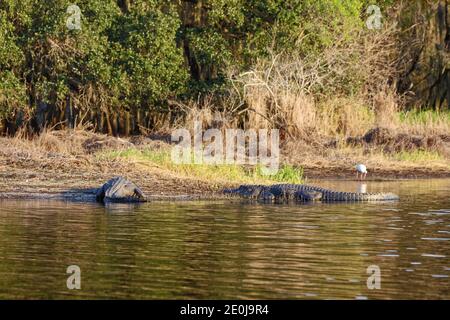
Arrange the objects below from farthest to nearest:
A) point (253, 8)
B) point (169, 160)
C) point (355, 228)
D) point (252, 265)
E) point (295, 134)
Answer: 1. point (253, 8)
2. point (295, 134)
3. point (169, 160)
4. point (355, 228)
5. point (252, 265)

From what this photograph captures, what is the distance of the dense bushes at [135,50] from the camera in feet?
86.9

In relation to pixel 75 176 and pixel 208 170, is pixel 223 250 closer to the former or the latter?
pixel 75 176

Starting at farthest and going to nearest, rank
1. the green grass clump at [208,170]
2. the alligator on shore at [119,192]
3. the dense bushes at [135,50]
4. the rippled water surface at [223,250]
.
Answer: the dense bushes at [135,50], the green grass clump at [208,170], the alligator on shore at [119,192], the rippled water surface at [223,250]

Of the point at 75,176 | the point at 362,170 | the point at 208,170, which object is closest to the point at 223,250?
the point at 75,176

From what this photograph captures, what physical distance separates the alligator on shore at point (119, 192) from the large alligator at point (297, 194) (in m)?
1.85

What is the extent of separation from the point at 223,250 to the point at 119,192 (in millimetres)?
5590

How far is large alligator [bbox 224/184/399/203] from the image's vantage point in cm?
1775

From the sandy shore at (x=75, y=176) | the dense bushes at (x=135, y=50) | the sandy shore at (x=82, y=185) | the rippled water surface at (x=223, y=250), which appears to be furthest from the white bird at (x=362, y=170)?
the rippled water surface at (x=223, y=250)

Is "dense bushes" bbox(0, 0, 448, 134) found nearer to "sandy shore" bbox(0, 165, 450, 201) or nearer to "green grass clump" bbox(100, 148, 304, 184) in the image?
"green grass clump" bbox(100, 148, 304, 184)

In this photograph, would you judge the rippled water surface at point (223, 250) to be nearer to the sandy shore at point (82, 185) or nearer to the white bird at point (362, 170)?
the sandy shore at point (82, 185)
